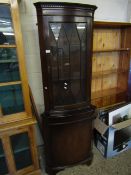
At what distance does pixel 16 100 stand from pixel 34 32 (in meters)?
0.83

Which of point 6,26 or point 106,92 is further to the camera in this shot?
point 106,92

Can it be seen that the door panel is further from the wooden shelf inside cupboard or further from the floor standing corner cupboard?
the wooden shelf inside cupboard

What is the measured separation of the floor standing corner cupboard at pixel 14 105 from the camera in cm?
117

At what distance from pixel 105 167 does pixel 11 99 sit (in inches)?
54.9

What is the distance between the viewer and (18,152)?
153 cm

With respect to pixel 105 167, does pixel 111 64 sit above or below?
above

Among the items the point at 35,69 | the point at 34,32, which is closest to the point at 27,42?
the point at 34,32

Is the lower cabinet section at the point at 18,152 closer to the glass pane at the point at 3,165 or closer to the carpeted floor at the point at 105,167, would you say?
the glass pane at the point at 3,165

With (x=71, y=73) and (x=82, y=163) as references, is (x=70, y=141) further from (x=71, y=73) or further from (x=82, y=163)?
(x=71, y=73)

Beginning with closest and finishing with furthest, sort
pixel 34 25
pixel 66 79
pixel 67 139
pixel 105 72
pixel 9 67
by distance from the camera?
pixel 9 67
pixel 66 79
pixel 67 139
pixel 34 25
pixel 105 72

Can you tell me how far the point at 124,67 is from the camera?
224cm

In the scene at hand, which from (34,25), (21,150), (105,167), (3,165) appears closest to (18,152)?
(21,150)

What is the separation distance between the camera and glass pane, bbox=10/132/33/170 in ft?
4.87

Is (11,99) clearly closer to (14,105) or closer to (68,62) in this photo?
(14,105)
